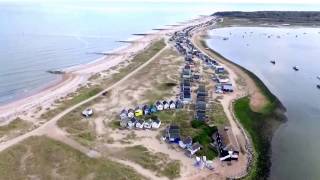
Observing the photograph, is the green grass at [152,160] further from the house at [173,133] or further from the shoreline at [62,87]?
the shoreline at [62,87]

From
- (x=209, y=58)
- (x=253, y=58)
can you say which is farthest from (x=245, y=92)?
(x=253, y=58)

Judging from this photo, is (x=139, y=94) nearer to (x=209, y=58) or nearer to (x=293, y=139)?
(x=293, y=139)

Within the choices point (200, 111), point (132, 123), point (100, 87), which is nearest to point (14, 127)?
point (132, 123)

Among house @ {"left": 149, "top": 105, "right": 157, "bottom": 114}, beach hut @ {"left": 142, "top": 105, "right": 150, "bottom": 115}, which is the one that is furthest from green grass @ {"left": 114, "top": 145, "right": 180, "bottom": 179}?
house @ {"left": 149, "top": 105, "right": 157, "bottom": 114}

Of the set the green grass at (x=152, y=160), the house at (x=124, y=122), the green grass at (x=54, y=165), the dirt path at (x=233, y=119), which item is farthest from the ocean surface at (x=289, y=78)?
the house at (x=124, y=122)

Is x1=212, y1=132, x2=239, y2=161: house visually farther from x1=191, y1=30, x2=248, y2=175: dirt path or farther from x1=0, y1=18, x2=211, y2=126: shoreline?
x1=0, y1=18, x2=211, y2=126: shoreline
